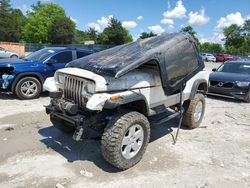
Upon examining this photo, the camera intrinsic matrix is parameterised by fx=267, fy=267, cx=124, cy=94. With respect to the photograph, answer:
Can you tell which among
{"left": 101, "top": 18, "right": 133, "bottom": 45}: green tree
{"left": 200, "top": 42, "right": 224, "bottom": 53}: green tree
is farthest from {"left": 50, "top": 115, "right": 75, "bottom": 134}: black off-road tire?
{"left": 200, "top": 42, "right": 224, "bottom": 53}: green tree

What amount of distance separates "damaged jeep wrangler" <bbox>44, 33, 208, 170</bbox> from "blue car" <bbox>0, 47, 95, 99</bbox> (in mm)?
3713

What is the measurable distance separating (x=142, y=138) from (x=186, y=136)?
171cm

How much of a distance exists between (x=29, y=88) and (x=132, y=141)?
540cm

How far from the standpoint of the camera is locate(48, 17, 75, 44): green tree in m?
66.2

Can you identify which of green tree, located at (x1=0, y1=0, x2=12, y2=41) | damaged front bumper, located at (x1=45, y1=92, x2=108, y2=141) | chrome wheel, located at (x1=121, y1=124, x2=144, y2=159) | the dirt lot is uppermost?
green tree, located at (x1=0, y1=0, x2=12, y2=41)

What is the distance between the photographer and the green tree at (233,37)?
8006 centimetres

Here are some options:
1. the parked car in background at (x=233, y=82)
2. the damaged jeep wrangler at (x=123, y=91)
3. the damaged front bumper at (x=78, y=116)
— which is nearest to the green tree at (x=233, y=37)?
the parked car in background at (x=233, y=82)

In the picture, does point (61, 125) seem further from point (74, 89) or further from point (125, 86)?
point (125, 86)

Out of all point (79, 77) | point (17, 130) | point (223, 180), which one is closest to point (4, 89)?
point (17, 130)

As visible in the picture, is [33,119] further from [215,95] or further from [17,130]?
[215,95]

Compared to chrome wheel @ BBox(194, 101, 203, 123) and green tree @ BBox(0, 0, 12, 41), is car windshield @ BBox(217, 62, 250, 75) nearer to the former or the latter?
chrome wheel @ BBox(194, 101, 203, 123)

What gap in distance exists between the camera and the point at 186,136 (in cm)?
572

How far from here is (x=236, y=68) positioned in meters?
10.4

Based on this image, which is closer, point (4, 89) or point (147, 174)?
point (147, 174)
